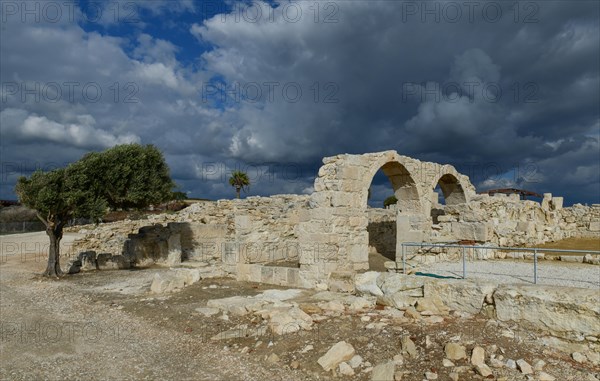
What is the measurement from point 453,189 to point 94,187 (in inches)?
493

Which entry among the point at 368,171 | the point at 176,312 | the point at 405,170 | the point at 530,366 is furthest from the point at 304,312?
the point at 405,170

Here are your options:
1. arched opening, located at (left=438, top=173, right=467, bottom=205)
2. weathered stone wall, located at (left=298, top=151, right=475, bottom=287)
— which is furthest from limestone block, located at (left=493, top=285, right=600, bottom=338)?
arched opening, located at (left=438, top=173, right=467, bottom=205)

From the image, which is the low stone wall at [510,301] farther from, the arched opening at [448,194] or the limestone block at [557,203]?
the limestone block at [557,203]

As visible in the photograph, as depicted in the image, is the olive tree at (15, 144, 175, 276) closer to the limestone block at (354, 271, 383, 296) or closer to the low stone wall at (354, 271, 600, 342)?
the limestone block at (354, 271, 383, 296)

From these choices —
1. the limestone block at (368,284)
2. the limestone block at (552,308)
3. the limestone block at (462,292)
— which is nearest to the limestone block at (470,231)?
the limestone block at (368,284)

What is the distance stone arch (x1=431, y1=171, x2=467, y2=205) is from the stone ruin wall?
36 millimetres

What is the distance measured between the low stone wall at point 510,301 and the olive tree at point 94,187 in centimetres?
1030

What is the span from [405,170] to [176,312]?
7530mm

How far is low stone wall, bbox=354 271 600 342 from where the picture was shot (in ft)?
16.2

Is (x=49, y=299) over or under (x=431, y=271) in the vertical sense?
under

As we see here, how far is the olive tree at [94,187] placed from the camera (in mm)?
12391

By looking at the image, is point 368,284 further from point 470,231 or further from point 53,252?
point 53,252

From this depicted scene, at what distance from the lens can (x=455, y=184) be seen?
46.6 ft

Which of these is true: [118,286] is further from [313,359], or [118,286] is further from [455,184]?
[455,184]
